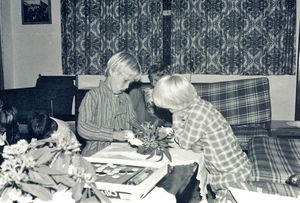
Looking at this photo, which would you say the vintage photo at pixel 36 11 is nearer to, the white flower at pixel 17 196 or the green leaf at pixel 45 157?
the green leaf at pixel 45 157

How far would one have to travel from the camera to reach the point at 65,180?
1233 millimetres

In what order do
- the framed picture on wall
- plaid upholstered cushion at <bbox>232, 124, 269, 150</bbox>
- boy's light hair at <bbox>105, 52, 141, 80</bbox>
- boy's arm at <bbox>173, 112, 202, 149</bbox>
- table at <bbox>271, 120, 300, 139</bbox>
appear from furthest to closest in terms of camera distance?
the framed picture on wall, plaid upholstered cushion at <bbox>232, 124, 269, 150</bbox>, table at <bbox>271, 120, 300, 139</bbox>, boy's light hair at <bbox>105, 52, 141, 80</bbox>, boy's arm at <bbox>173, 112, 202, 149</bbox>

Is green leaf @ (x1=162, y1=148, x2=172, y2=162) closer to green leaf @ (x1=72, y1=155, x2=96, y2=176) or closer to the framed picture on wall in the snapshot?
green leaf @ (x1=72, y1=155, x2=96, y2=176)

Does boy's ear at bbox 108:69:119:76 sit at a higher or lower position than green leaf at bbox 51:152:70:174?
higher

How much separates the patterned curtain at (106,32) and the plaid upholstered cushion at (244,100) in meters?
1.33

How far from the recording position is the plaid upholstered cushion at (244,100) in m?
4.57

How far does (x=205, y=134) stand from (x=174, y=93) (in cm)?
35

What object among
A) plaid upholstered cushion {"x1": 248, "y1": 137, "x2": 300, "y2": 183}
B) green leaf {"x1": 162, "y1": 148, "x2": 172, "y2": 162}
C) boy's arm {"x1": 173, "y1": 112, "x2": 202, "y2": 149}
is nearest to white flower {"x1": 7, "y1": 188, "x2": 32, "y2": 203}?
green leaf {"x1": 162, "y1": 148, "x2": 172, "y2": 162}

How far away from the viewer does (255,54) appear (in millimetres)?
5316

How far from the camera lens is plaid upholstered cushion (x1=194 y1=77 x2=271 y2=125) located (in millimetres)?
4570

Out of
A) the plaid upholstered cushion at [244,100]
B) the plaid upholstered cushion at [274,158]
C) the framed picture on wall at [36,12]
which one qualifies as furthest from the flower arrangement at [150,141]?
the framed picture on wall at [36,12]

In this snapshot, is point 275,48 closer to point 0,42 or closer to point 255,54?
point 255,54

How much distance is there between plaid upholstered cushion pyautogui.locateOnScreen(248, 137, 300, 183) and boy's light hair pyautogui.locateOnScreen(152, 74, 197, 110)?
39.2 inches

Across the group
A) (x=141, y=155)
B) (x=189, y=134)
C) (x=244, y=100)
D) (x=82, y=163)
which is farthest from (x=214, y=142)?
(x=244, y=100)
